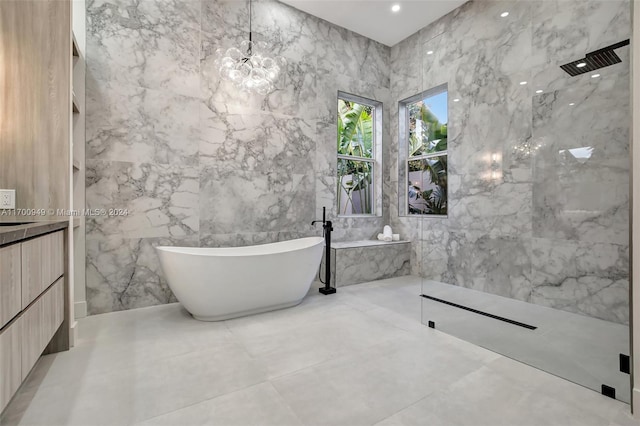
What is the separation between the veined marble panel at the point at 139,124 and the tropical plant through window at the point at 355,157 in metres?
2.06

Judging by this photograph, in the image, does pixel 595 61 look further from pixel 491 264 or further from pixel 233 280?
pixel 233 280

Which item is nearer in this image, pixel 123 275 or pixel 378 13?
pixel 123 275

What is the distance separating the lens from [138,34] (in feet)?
9.60

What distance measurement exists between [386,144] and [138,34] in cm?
332

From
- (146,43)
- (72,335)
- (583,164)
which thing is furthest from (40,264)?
(583,164)

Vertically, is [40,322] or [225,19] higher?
[225,19]

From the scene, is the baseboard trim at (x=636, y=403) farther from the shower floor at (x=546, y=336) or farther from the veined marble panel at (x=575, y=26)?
the veined marble panel at (x=575, y=26)

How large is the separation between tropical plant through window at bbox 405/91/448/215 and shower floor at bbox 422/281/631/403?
A: 131cm

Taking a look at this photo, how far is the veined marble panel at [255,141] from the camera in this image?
3.30 m

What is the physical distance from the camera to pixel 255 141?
3.55 m

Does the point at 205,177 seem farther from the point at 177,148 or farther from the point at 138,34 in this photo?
the point at 138,34

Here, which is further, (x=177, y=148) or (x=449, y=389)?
(x=177, y=148)

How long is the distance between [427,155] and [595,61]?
1963 mm

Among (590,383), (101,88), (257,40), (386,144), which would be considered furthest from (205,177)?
(590,383)
